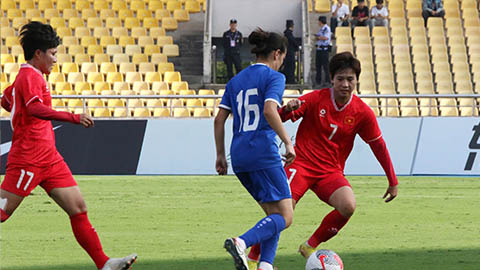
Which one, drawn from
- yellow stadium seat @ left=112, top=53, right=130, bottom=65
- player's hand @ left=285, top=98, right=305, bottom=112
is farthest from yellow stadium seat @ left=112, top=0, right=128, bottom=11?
player's hand @ left=285, top=98, right=305, bottom=112

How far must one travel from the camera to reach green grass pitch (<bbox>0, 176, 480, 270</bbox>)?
7.60 m

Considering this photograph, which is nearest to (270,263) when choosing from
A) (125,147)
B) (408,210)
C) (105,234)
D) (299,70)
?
(105,234)

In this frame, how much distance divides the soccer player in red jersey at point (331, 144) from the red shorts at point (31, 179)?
6.32ft

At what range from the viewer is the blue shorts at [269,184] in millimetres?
6281

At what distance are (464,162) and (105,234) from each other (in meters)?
9.41

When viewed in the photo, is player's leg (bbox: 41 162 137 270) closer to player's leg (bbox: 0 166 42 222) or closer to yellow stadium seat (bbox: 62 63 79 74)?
player's leg (bbox: 0 166 42 222)

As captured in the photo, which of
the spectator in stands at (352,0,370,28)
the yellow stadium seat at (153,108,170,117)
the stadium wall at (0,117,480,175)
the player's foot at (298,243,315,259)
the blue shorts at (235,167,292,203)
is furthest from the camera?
the spectator in stands at (352,0,370,28)

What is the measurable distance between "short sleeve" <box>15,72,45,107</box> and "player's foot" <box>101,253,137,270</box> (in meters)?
1.28

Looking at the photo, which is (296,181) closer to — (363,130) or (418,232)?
(363,130)

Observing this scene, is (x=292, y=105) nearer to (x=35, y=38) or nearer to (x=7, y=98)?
(x=35, y=38)

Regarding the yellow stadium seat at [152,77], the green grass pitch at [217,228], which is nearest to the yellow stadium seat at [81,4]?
the yellow stadium seat at [152,77]

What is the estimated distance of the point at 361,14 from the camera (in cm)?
2550

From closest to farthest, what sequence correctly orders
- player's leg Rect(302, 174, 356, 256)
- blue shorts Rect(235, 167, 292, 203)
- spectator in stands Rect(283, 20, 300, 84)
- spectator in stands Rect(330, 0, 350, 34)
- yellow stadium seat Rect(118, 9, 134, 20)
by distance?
blue shorts Rect(235, 167, 292, 203) → player's leg Rect(302, 174, 356, 256) → spectator in stands Rect(283, 20, 300, 84) → spectator in stands Rect(330, 0, 350, 34) → yellow stadium seat Rect(118, 9, 134, 20)

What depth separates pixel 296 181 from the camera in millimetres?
7363
